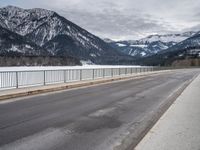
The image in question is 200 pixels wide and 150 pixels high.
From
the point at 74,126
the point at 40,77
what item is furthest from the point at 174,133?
→ the point at 40,77

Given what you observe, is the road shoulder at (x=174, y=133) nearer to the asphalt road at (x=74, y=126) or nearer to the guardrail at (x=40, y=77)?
the asphalt road at (x=74, y=126)

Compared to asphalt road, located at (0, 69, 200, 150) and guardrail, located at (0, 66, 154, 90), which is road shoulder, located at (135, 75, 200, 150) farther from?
guardrail, located at (0, 66, 154, 90)

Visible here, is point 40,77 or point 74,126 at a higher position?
point 40,77

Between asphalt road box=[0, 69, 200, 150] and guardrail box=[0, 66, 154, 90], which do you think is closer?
asphalt road box=[0, 69, 200, 150]

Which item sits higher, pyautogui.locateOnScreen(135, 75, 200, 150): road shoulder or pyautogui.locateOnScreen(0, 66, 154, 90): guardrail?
pyautogui.locateOnScreen(0, 66, 154, 90): guardrail

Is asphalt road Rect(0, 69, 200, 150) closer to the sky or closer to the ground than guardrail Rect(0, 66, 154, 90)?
closer to the ground

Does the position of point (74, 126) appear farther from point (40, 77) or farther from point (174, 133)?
point (40, 77)

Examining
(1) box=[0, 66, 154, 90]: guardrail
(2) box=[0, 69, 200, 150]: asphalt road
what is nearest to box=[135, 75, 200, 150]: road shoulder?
(2) box=[0, 69, 200, 150]: asphalt road

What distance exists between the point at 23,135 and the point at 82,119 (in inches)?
102

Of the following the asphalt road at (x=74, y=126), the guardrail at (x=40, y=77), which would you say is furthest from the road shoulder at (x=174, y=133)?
the guardrail at (x=40, y=77)

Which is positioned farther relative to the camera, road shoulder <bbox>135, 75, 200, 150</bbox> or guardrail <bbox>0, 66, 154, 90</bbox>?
guardrail <bbox>0, 66, 154, 90</bbox>

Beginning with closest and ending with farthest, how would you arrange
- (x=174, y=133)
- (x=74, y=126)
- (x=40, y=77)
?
1. (x=174, y=133)
2. (x=74, y=126)
3. (x=40, y=77)

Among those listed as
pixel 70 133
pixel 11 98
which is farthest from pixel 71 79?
pixel 70 133

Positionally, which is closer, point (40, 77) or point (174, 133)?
point (174, 133)
